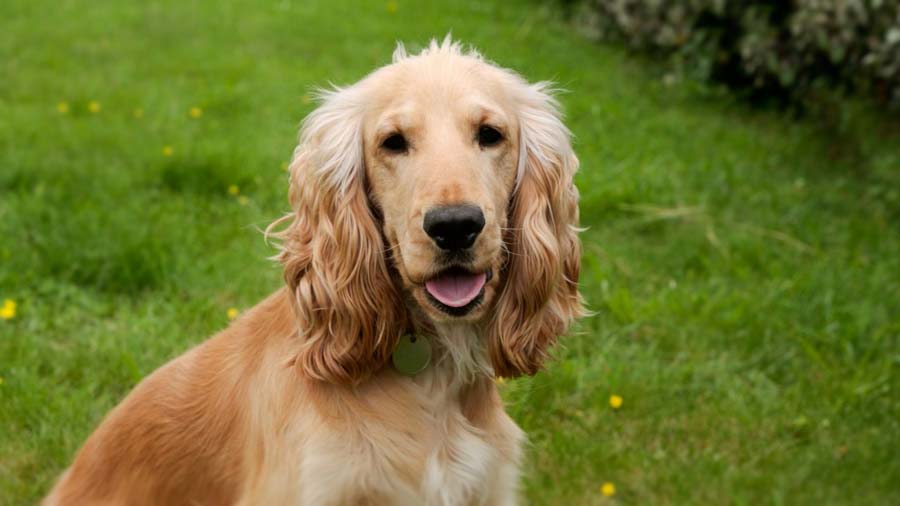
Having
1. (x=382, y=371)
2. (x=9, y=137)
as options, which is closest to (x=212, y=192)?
(x=9, y=137)

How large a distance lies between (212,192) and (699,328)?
2.70m

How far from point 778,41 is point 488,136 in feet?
17.5

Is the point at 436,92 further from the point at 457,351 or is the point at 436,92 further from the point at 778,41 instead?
the point at 778,41

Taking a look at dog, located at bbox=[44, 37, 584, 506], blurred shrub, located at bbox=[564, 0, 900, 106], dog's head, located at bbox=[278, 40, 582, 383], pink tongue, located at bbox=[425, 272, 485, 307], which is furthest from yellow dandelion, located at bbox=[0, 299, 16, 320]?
blurred shrub, located at bbox=[564, 0, 900, 106]

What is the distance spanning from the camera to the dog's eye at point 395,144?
2682mm

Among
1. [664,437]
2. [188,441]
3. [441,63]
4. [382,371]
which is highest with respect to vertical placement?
[441,63]

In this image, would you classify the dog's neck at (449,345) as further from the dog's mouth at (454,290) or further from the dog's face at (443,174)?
the dog's mouth at (454,290)

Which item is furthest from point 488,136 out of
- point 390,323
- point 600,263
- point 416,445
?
point 600,263

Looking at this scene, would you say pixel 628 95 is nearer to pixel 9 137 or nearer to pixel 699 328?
pixel 699 328

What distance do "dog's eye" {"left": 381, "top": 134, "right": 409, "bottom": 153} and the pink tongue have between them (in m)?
0.35

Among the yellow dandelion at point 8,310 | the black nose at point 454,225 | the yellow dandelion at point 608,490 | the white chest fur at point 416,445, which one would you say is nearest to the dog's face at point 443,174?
the black nose at point 454,225

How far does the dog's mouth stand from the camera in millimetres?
2590

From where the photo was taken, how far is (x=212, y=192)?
5.73 meters

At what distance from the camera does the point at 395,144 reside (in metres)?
2.70
